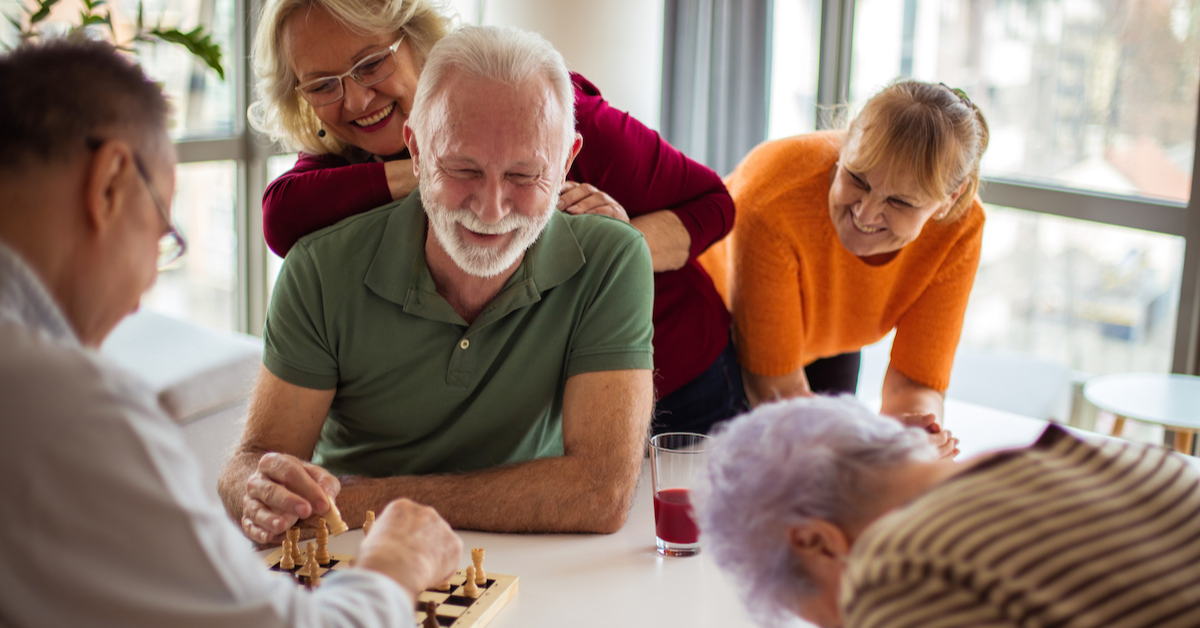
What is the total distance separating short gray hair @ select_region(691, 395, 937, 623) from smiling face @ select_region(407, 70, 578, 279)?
0.76m

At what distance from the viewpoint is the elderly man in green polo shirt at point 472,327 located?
1621 millimetres

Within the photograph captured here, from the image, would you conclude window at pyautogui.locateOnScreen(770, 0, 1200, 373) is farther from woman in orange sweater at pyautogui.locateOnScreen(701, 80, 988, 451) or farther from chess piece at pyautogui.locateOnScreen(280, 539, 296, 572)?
chess piece at pyautogui.locateOnScreen(280, 539, 296, 572)

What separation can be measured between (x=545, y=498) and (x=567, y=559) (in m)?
0.12

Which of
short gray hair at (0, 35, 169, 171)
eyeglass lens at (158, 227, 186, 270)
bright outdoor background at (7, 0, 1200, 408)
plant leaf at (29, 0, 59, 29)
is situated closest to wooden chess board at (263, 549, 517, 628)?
eyeglass lens at (158, 227, 186, 270)

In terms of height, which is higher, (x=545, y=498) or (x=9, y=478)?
(x=9, y=478)

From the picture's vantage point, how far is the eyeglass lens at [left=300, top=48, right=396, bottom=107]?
6.33 feet

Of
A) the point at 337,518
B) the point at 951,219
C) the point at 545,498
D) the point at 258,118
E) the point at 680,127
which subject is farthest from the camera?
the point at 680,127

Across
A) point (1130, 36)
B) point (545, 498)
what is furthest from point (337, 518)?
point (1130, 36)

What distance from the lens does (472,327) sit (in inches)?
67.5

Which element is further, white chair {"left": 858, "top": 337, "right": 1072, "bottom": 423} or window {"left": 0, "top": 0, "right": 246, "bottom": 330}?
window {"left": 0, "top": 0, "right": 246, "bottom": 330}

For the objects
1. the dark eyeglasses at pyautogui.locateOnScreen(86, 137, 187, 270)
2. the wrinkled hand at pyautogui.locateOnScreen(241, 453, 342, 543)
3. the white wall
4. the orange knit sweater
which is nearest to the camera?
the dark eyeglasses at pyautogui.locateOnScreen(86, 137, 187, 270)

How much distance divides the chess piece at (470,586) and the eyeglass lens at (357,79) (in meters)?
1.06

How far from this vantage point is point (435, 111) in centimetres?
167

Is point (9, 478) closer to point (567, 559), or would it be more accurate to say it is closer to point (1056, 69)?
point (567, 559)
